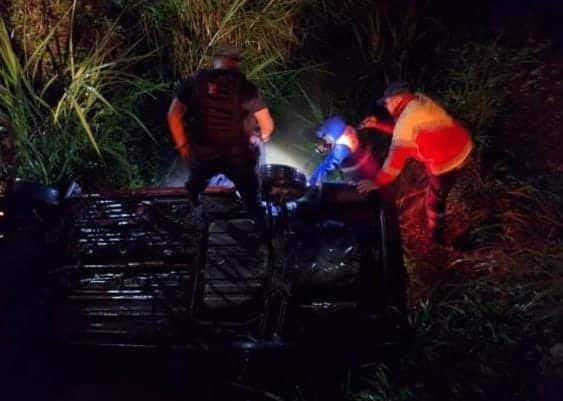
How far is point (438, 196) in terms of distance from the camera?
17.4 ft

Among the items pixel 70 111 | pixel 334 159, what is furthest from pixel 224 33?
pixel 334 159

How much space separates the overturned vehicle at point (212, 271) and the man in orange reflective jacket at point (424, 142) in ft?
Answer: 1.31

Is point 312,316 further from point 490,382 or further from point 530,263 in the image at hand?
point 530,263

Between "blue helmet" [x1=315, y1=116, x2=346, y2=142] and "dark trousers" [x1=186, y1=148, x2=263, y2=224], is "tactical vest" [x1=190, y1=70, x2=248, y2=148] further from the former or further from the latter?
"blue helmet" [x1=315, y1=116, x2=346, y2=142]

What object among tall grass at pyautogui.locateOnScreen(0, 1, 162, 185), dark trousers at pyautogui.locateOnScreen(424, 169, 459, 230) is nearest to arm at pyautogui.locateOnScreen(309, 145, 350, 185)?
dark trousers at pyautogui.locateOnScreen(424, 169, 459, 230)

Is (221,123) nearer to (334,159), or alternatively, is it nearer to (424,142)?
(334,159)

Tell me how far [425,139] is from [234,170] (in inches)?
73.9

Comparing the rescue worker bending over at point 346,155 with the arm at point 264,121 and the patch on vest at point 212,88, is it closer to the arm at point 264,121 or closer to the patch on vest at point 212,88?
the arm at point 264,121

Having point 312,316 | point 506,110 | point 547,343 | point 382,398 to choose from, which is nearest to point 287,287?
point 312,316

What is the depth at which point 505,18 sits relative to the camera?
25.8 ft

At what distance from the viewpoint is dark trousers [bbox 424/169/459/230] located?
522 cm

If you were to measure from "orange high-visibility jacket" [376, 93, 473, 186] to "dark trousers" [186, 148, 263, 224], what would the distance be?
3.96 ft

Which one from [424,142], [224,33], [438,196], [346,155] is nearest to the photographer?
[424,142]

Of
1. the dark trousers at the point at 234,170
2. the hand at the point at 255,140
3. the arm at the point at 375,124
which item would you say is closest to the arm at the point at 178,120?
the dark trousers at the point at 234,170
